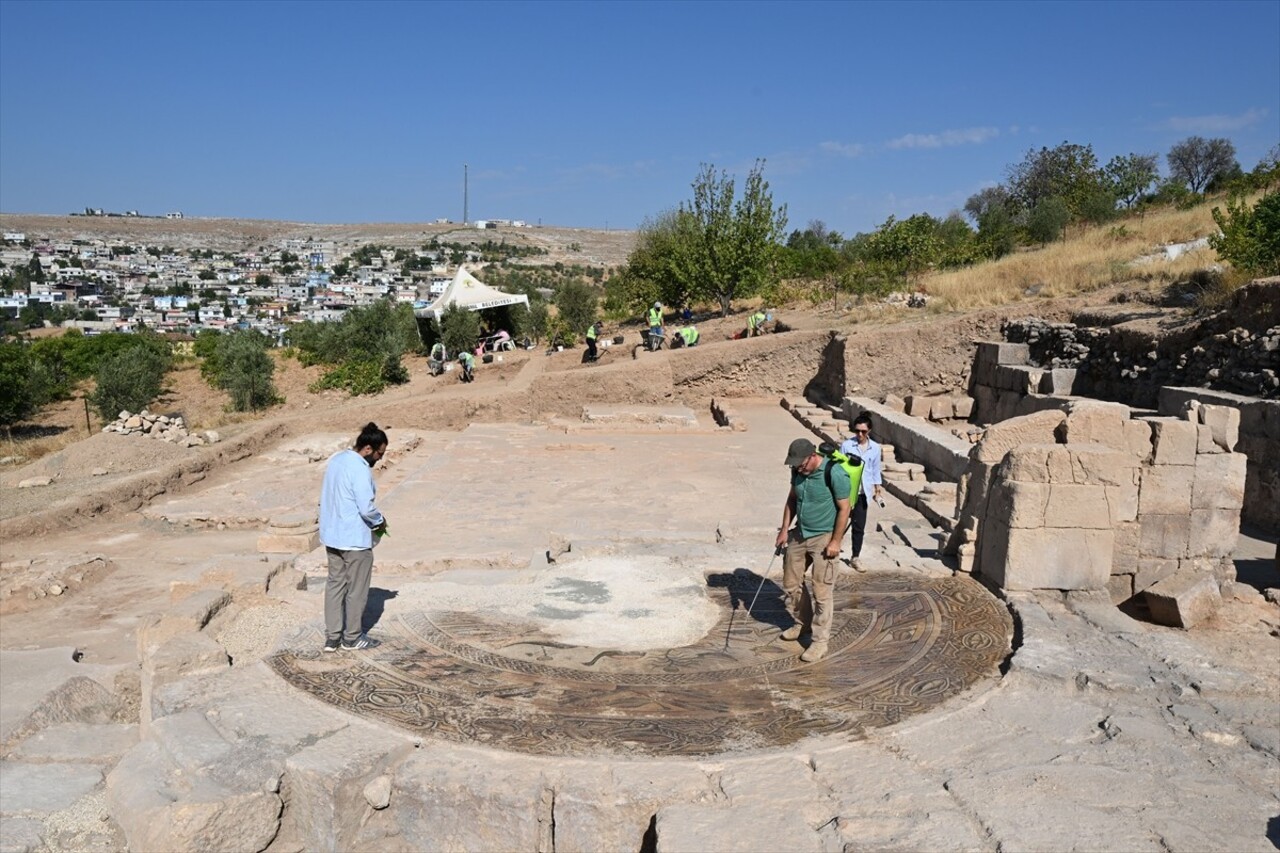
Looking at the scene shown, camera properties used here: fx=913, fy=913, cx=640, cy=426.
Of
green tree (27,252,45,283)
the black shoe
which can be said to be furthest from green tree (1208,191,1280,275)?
green tree (27,252,45,283)

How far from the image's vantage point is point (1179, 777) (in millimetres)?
4477

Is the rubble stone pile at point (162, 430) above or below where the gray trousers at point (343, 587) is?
below

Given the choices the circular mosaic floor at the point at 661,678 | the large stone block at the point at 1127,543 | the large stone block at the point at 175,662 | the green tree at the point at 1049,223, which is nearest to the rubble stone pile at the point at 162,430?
the large stone block at the point at 175,662

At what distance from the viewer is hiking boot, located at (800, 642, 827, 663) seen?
5785 millimetres

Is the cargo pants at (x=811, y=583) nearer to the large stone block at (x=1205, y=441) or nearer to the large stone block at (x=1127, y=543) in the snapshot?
the large stone block at (x=1127, y=543)

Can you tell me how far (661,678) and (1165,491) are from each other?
15.9 feet

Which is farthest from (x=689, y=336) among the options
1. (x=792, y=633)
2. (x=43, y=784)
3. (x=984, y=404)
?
(x=43, y=784)

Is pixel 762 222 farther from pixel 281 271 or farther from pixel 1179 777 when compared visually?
pixel 281 271

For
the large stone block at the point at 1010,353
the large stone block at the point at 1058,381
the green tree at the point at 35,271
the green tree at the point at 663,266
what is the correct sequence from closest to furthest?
the large stone block at the point at 1058,381, the large stone block at the point at 1010,353, the green tree at the point at 663,266, the green tree at the point at 35,271

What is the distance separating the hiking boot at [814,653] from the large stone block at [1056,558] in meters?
2.09

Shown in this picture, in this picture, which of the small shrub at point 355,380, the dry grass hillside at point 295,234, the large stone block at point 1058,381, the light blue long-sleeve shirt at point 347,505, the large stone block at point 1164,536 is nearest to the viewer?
the light blue long-sleeve shirt at point 347,505

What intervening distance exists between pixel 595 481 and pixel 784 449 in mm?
4037

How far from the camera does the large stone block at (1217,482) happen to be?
7.89 metres

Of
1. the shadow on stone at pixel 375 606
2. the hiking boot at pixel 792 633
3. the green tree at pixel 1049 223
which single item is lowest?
the shadow on stone at pixel 375 606
